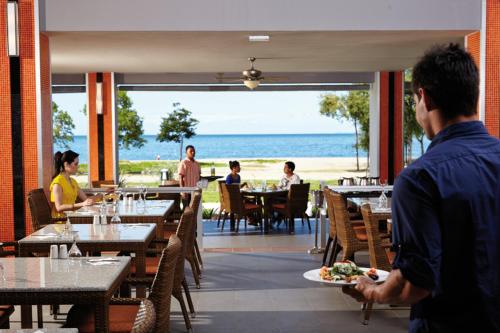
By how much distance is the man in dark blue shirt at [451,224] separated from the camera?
1.78 m

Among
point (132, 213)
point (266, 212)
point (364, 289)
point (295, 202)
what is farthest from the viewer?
point (266, 212)

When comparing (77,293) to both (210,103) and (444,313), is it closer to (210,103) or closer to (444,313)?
(444,313)

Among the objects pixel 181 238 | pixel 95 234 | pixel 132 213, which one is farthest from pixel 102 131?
pixel 181 238

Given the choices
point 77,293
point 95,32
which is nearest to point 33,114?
point 95,32

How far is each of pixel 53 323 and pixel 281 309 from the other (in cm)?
197

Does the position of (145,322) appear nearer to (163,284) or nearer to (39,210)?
(163,284)

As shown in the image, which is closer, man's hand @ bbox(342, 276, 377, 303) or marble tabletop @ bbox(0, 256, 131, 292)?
man's hand @ bbox(342, 276, 377, 303)

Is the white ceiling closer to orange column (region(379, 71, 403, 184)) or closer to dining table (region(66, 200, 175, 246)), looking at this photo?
orange column (region(379, 71, 403, 184))

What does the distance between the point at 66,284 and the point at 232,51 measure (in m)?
7.12

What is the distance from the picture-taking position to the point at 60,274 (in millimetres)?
3855

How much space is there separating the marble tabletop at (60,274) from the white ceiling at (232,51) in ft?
15.0

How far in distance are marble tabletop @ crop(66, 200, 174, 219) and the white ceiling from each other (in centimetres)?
206

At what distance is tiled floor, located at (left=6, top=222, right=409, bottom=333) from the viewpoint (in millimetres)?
5816

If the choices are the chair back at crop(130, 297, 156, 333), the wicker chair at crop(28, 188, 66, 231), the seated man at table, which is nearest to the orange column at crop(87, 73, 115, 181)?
the seated man at table
